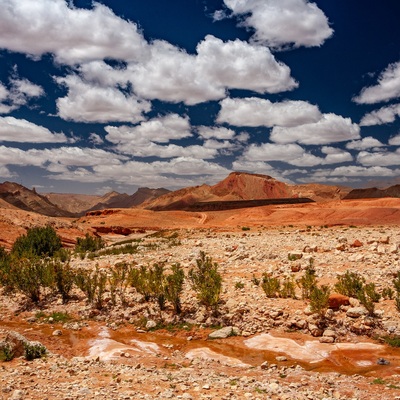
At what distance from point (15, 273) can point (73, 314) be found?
3361mm

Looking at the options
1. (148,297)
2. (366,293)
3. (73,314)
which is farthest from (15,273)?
(366,293)

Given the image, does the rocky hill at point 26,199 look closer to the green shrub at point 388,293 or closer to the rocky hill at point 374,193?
the rocky hill at point 374,193

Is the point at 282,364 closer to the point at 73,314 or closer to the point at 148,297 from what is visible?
the point at 148,297

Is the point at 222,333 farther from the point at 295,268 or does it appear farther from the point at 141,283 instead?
the point at 295,268

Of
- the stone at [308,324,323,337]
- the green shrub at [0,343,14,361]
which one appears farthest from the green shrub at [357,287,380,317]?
the green shrub at [0,343,14,361]

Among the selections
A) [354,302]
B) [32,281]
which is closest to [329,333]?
[354,302]

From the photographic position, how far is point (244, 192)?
16900cm

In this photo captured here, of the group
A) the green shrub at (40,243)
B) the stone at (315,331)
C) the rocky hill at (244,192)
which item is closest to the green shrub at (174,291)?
the stone at (315,331)

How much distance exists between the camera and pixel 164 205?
166 metres

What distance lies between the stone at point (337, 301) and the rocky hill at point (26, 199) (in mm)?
134845

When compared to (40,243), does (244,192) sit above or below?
above

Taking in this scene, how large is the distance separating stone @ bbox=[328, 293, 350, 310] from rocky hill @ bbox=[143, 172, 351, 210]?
486 ft

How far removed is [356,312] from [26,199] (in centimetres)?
15839

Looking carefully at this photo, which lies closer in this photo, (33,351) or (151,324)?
(33,351)
